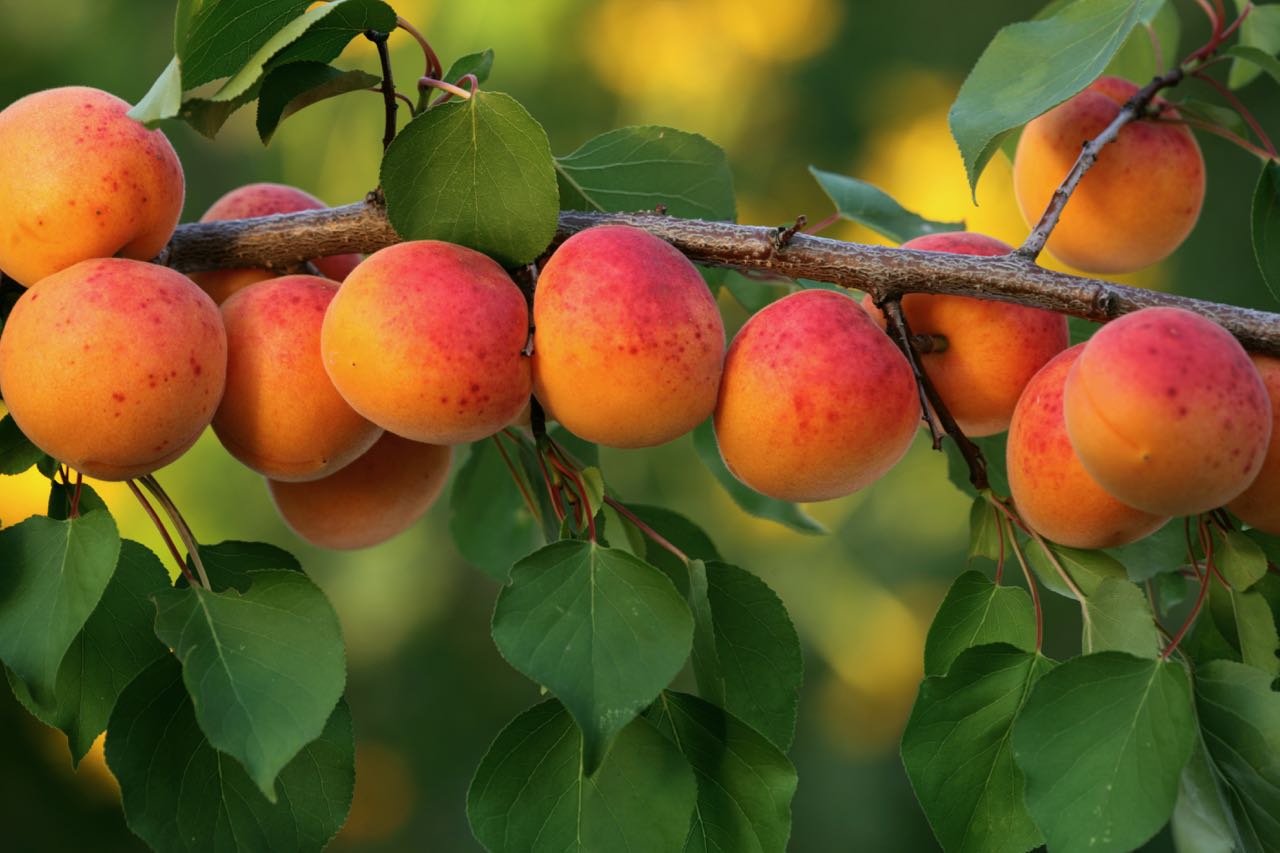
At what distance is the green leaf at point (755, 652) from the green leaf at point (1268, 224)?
295 mm

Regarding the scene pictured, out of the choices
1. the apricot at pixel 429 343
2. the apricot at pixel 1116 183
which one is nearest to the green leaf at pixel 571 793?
the apricot at pixel 429 343

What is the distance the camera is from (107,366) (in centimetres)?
48

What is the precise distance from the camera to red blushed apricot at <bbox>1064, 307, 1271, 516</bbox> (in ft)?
1.39

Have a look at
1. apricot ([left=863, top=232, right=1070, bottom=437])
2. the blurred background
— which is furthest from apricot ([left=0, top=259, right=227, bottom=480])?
the blurred background

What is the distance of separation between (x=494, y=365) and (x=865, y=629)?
68.6 inches

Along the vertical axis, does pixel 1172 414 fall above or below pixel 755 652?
above

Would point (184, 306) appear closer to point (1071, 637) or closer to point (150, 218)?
point (150, 218)

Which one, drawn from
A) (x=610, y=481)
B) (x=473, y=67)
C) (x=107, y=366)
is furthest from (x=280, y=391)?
(x=610, y=481)

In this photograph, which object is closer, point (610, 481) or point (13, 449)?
point (13, 449)

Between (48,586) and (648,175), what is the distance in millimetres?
339

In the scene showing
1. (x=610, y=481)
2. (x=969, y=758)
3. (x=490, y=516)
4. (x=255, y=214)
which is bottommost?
(x=610, y=481)

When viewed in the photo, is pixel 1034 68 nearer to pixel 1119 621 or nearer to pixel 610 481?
pixel 1119 621

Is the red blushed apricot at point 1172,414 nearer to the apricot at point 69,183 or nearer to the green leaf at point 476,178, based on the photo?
the green leaf at point 476,178

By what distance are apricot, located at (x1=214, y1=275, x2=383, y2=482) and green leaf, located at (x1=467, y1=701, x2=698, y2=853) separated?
141 mm
